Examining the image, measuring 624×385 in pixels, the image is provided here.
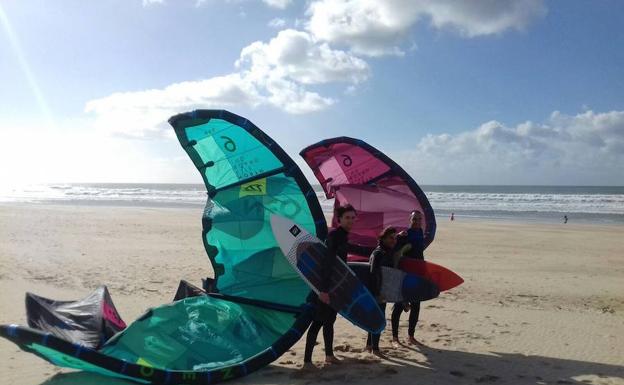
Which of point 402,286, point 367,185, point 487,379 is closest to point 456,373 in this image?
point 487,379

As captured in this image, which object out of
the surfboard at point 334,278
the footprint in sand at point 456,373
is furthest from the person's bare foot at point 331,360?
the footprint in sand at point 456,373

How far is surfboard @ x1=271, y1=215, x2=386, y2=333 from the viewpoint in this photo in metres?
4.71

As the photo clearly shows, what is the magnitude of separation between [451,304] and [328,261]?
3.45 m

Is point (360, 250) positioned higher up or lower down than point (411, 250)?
lower down

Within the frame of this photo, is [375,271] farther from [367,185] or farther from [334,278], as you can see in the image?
[367,185]

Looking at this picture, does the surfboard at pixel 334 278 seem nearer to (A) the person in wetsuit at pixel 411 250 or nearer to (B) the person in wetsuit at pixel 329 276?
(B) the person in wetsuit at pixel 329 276

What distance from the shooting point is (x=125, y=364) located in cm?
392

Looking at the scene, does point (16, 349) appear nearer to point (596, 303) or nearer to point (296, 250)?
point (296, 250)

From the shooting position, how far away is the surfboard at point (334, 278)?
471 centimetres

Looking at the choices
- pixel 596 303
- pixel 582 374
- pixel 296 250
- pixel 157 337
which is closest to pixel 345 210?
pixel 296 250

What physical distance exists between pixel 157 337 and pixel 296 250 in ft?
4.82

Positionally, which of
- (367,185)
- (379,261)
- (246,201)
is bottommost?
(379,261)

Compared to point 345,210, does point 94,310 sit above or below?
below

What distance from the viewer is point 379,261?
5039 mm
